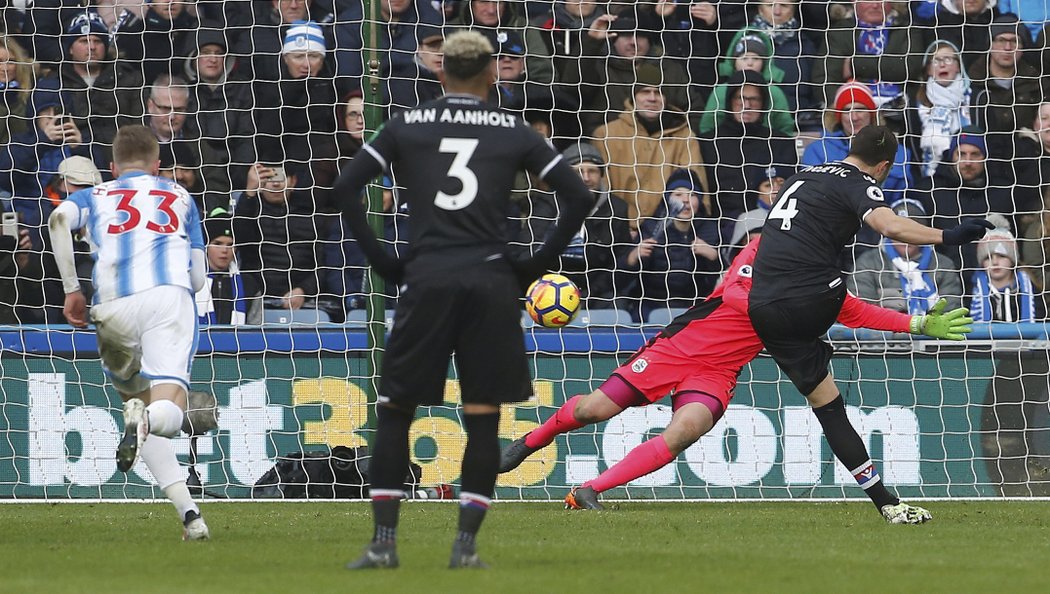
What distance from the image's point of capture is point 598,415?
8.34 metres

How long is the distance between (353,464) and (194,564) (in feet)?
13.5

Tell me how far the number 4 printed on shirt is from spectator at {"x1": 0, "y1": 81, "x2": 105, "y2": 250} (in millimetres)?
5755

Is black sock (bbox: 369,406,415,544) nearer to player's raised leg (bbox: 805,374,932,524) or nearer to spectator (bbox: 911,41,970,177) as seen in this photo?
player's raised leg (bbox: 805,374,932,524)

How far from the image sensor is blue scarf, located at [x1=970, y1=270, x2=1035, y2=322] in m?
10.7

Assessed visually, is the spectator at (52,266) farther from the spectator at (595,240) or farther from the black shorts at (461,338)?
the black shorts at (461,338)

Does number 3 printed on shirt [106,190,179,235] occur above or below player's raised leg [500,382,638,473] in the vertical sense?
above

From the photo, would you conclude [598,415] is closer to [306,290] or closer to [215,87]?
[306,290]

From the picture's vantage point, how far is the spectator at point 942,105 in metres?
11.7

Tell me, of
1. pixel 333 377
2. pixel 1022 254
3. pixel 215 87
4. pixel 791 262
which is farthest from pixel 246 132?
pixel 1022 254

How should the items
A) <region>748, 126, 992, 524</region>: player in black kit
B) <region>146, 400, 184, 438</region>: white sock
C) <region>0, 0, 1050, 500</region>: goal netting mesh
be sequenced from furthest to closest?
1. <region>0, 0, 1050, 500</region>: goal netting mesh
2. <region>748, 126, 992, 524</region>: player in black kit
3. <region>146, 400, 184, 438</region>: white sock

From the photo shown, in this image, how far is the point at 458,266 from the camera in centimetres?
496

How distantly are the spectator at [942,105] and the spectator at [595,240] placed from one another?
255cm

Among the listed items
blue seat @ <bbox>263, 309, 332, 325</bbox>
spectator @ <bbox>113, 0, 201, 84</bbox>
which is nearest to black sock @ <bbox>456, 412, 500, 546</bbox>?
blue seat @ <bbox>263, 309, 332, 325</bbox>

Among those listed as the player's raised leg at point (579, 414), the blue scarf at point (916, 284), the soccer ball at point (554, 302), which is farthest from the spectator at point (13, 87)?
the blue scarf at point (916, 284)
